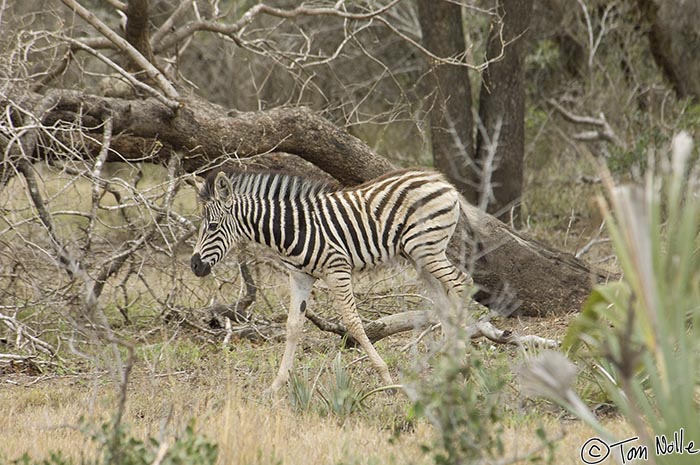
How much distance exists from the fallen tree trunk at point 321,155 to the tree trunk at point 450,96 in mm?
2585

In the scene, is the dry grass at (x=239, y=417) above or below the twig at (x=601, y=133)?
below

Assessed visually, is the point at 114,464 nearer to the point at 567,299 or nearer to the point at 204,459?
the point at 204,459

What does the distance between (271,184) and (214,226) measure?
0.62 m

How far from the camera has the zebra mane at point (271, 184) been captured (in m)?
7.91

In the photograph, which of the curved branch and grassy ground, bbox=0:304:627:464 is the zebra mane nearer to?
grassy ground, bbox=0:304:627:464

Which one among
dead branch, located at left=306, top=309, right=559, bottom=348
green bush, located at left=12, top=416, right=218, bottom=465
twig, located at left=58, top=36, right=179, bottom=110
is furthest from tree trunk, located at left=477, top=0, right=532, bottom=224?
green bush, located at left=12, top=416, right=218, bottom=465

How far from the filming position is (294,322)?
780 centimetres

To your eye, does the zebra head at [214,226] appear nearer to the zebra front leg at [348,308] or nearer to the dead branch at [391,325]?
the zebra front leg at [348,308]

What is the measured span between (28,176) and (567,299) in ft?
17.3

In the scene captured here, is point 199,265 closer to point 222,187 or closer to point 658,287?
point 222,187

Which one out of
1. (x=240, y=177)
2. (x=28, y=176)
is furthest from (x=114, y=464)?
(x=28, y=176)

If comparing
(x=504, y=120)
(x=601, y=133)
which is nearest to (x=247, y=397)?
(x=504, y=120)

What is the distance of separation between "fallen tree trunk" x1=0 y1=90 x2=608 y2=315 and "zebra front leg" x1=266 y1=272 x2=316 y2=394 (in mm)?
1445

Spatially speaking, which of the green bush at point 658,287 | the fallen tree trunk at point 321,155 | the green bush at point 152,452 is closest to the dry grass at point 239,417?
the green bush at point 152,452
